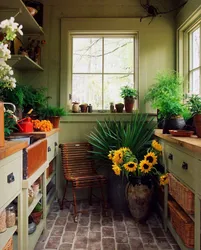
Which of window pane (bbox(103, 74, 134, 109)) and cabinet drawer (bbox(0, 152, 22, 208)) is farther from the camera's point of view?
window pane (bbox(103, 74, 134, 109))

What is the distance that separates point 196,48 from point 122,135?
4.19 feet

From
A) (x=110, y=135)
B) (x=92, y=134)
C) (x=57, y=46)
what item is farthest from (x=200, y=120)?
(x=57, y=46)

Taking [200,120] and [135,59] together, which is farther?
[135,59]

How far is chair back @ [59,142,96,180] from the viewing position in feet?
10.2

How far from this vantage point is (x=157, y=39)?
10.9 ft

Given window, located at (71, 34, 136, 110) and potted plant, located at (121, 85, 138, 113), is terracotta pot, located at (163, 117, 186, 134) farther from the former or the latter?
window, located at (71, 34, 136, 110)

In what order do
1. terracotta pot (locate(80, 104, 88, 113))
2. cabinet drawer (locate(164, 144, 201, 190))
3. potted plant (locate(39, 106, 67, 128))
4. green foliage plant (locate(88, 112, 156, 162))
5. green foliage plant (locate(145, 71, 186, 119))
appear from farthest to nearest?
terracotta pot (locate(80, 104, 88, 113)), potted plant (locate(39, 106, 67, 128)), green foliage plant (locate(88, 112, 156, 162)), green foliage plant (locate(145, 71, 186, 119)), cabinet drawer (locate(164, 144, 201, 190))

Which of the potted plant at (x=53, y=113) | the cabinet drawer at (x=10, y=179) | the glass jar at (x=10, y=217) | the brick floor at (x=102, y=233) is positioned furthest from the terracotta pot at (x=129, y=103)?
the glass jar at (x=10, y=217)

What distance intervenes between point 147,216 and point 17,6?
2.38 meters

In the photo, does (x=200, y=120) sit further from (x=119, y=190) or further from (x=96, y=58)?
(x=96, y=58)

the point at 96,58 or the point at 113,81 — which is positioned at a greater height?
the point at 96,58

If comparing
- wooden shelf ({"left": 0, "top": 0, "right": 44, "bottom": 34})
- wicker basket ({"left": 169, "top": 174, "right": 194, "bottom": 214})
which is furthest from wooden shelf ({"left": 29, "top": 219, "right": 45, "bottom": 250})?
wooden shelf ({"left": 0, "top": 0, "right": 44, "bottom": 34})

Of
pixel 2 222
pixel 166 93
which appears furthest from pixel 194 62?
pixel 2 222

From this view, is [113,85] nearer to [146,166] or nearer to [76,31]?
[76,31]
